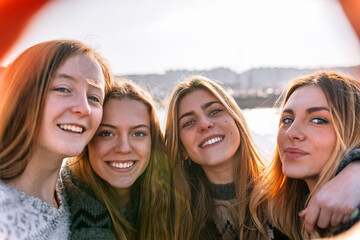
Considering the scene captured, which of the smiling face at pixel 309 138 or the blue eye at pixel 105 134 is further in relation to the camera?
the blue eye at pixel 105 134

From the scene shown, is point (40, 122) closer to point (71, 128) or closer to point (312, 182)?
point (71, 128)

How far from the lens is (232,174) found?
2967 millimetres

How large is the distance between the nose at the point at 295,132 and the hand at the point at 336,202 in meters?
0.35

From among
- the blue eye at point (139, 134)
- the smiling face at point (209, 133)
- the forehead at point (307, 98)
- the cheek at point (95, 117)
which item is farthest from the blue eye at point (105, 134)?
the forehead at point (307, 98)

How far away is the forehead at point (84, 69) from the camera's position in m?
2.16

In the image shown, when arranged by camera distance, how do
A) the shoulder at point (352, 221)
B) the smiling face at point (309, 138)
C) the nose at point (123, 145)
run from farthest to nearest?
1. the nose at point (123, 145)
2. the smiling face at point (309, 138)
3. the shoulder at point (352, 221)

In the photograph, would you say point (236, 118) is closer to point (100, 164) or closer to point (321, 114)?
point (321, 114)

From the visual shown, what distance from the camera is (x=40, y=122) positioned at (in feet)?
6.83

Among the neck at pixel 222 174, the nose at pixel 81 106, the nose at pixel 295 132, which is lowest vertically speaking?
the neck at pixel 222 174

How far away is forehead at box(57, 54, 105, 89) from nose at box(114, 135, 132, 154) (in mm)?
439

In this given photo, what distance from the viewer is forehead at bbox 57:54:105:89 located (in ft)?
7.10

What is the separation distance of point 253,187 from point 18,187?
5.50ft

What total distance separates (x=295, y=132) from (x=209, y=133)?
763 mm

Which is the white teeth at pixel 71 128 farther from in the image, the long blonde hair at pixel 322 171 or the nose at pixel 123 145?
the long blonde hair at pixel 322 171
